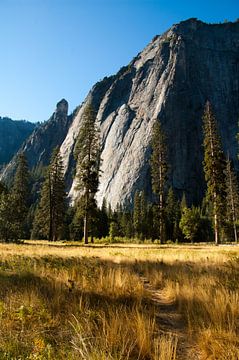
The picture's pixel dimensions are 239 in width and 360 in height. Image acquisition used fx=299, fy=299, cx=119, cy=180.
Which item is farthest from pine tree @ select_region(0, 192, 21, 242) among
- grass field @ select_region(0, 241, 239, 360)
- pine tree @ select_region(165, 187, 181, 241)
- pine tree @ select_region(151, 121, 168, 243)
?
pine tree @ select_region(165, 187, 181, 241)

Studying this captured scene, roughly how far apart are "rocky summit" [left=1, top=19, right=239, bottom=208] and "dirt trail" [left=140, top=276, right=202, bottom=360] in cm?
10042

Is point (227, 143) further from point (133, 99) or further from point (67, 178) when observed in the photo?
point (67, 178)

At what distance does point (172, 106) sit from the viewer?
432 ft

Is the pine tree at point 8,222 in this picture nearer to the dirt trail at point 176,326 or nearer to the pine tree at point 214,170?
the pine tree at point 214,170

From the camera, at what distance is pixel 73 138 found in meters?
146

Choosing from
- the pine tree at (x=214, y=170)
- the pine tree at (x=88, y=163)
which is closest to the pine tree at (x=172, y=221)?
the pine tree at (x=214, y=170)

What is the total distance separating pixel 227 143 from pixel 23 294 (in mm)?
137336

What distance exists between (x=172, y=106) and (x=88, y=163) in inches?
4144

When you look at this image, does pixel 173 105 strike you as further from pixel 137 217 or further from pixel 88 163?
pixel 88 163

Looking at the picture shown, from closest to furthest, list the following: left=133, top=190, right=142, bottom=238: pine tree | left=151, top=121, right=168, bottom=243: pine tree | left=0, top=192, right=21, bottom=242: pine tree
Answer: left=0, top=192, right=21, bottom=242: pine tree < left=151, top=121, right=168, bottom=243: pine tree < left=133, top=190, right=142, bottom=238: pine tree

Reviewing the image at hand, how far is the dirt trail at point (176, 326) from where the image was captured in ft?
11.5

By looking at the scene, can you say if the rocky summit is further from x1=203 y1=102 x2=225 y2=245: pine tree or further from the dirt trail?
the dirt trail

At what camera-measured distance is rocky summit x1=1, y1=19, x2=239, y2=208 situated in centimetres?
11388

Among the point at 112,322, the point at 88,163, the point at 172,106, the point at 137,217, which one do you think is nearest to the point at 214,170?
the point at 88,163
